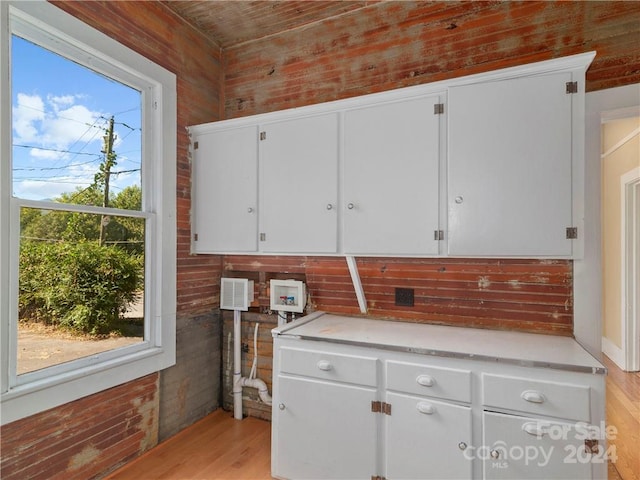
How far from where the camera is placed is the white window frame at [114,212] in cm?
158

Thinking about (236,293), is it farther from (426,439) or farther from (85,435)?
(426,439)

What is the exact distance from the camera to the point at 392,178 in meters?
1.97

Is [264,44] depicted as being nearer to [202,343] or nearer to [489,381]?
[202,343]

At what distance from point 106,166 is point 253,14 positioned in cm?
151

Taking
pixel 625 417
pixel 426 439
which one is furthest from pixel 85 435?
pixel 625 417

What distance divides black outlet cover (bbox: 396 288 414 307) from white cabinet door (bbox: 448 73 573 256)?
545 millimetres

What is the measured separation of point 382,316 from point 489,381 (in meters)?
0.90

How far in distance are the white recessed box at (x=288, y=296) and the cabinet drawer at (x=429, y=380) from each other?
919 mm

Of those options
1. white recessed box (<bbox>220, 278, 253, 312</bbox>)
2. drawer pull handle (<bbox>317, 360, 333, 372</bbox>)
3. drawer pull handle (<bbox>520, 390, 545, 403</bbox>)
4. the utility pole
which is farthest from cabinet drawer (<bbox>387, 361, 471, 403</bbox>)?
the utility pole

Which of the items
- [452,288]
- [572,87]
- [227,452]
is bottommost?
[227,452]

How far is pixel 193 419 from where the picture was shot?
261cm

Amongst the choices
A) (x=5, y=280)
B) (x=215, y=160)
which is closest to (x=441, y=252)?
(x=215, y=160)

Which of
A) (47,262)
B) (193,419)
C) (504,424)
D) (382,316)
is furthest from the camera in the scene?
(193,419)

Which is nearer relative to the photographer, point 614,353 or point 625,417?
point 625,417
